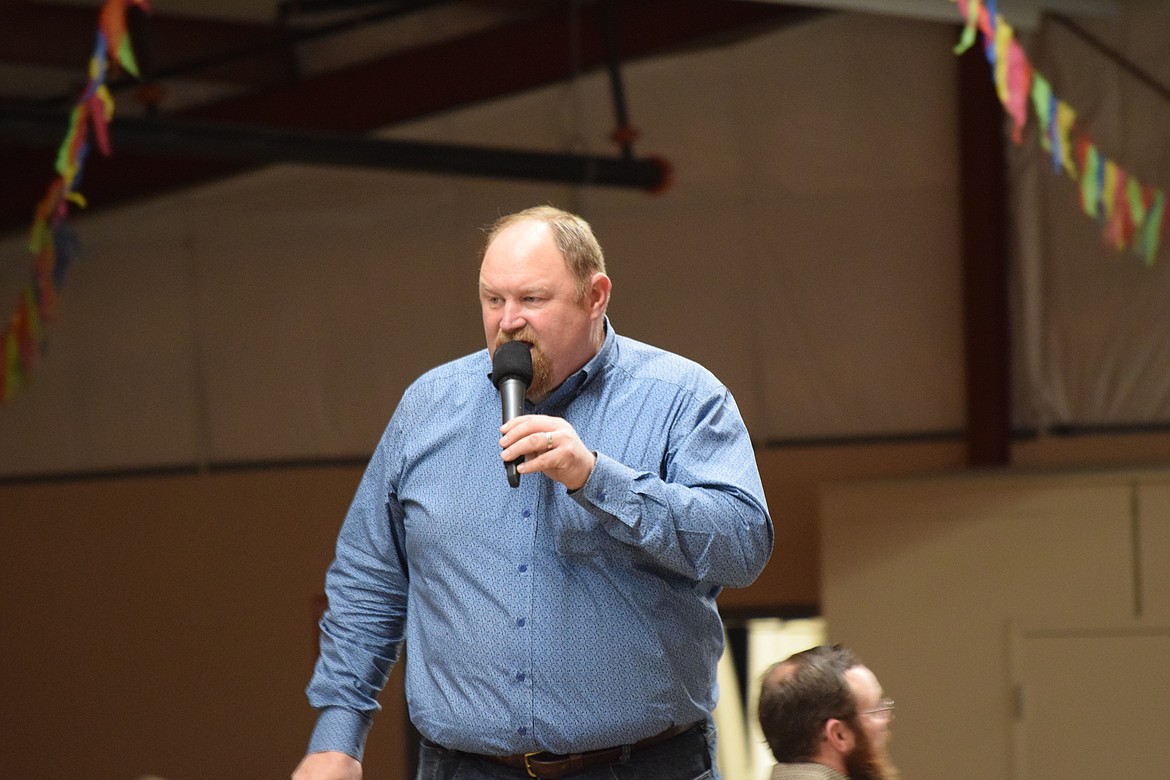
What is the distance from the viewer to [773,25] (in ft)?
20.0

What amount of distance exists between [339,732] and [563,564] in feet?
1.39

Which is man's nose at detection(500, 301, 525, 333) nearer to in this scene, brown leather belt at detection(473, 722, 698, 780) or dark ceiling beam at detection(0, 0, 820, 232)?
brown leather belt at detection(473, 722, 698, 780)

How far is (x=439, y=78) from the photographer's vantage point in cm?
626

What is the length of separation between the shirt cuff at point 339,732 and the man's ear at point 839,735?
29.4 inches

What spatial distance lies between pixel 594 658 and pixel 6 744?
566 cm

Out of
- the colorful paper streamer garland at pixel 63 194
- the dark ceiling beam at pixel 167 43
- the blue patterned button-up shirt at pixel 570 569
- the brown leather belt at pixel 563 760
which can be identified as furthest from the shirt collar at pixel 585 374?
the dark ceiling beam at pixel 167 43

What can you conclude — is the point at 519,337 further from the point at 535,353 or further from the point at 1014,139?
the point at 1014,139

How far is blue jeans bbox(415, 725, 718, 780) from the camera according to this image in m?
1.94

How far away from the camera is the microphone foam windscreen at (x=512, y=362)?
6.19ft

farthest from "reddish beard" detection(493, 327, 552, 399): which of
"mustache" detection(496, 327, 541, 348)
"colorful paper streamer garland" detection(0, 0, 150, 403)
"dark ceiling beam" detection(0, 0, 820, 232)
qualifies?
"dark ceiling beam" detection(0, 0, 820, 232)

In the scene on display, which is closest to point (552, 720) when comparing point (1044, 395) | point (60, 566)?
point (1044, 395)

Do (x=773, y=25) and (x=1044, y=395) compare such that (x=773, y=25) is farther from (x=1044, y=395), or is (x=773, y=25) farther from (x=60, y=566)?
(x=60, y=566)

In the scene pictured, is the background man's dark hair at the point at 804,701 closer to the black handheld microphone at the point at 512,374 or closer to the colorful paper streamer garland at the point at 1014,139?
the black handheld microphone at the point at 512,374

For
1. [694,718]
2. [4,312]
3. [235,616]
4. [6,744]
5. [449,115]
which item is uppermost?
[449,115]
